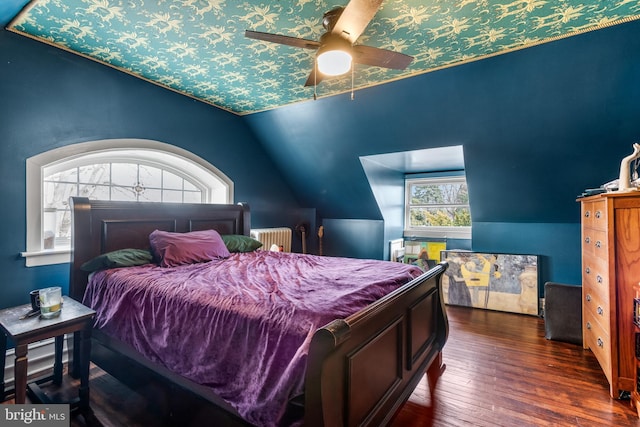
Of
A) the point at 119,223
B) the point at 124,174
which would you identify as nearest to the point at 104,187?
the point at 124,174

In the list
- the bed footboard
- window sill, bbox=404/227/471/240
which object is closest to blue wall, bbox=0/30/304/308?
the bed footboard

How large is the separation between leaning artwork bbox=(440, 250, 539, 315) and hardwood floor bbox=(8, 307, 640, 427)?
901 millimetres

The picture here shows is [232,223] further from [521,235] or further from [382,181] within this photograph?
[521,235]

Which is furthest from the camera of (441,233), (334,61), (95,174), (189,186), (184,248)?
(441,233)

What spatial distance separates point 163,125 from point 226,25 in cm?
155

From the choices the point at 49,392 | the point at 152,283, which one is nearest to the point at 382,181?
the point at 152,283

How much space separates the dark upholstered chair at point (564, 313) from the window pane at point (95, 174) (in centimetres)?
453

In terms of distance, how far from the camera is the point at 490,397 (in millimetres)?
2082

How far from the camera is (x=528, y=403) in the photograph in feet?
6.60

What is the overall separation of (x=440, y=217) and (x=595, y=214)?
2223mm

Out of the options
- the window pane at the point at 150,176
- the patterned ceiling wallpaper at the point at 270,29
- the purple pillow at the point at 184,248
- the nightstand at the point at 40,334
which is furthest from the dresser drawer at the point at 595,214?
the window pane at the point at 150,176

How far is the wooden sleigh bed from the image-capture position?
1118 mm

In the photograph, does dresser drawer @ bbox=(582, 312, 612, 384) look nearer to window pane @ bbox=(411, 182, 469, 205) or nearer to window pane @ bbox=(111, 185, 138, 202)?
window pane @ bbox=(411, 182, 469, 205)

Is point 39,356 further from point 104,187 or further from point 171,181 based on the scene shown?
point 171,181
